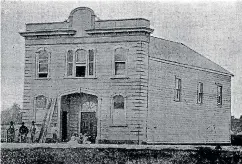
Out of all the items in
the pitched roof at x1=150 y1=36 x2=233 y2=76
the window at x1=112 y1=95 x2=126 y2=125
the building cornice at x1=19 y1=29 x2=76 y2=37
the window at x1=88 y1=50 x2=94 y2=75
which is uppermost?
the building cornice at x1=19 y1=29 x2=76 y2=37

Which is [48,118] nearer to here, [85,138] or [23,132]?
[23,132]

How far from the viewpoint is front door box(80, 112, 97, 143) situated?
34531mm

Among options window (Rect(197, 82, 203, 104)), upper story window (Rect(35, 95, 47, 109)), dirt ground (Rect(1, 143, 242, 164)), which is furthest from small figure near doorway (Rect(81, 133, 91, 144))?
window (Rect(197, 82, 203, 104))

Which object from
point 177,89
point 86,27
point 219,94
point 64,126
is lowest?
point 64,126

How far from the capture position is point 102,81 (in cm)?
3362

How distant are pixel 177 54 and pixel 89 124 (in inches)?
263

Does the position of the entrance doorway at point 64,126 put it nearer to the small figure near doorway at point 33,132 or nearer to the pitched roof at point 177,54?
the small figure near doorway at point 33,132

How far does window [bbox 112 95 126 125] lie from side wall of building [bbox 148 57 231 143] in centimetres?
133

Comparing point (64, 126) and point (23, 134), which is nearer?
point (23, 134)

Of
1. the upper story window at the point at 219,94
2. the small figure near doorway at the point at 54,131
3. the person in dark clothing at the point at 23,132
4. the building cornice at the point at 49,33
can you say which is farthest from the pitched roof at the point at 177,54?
the person in dark clothing at the point at 23,132

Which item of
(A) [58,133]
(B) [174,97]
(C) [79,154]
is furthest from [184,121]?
(C) [79,154]

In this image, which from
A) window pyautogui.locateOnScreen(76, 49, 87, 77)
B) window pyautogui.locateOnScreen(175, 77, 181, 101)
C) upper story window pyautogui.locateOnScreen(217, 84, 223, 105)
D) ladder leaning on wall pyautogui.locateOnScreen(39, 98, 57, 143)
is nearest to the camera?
ladder leaning on wall pyautogui.locateOnScreen(39, 98, 57, 143)

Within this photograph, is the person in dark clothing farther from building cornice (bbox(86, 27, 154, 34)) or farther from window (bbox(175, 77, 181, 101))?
window (bbox(175, 77, 181, 101))

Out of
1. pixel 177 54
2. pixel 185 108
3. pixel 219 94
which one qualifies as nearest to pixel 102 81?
pixel 185 108
